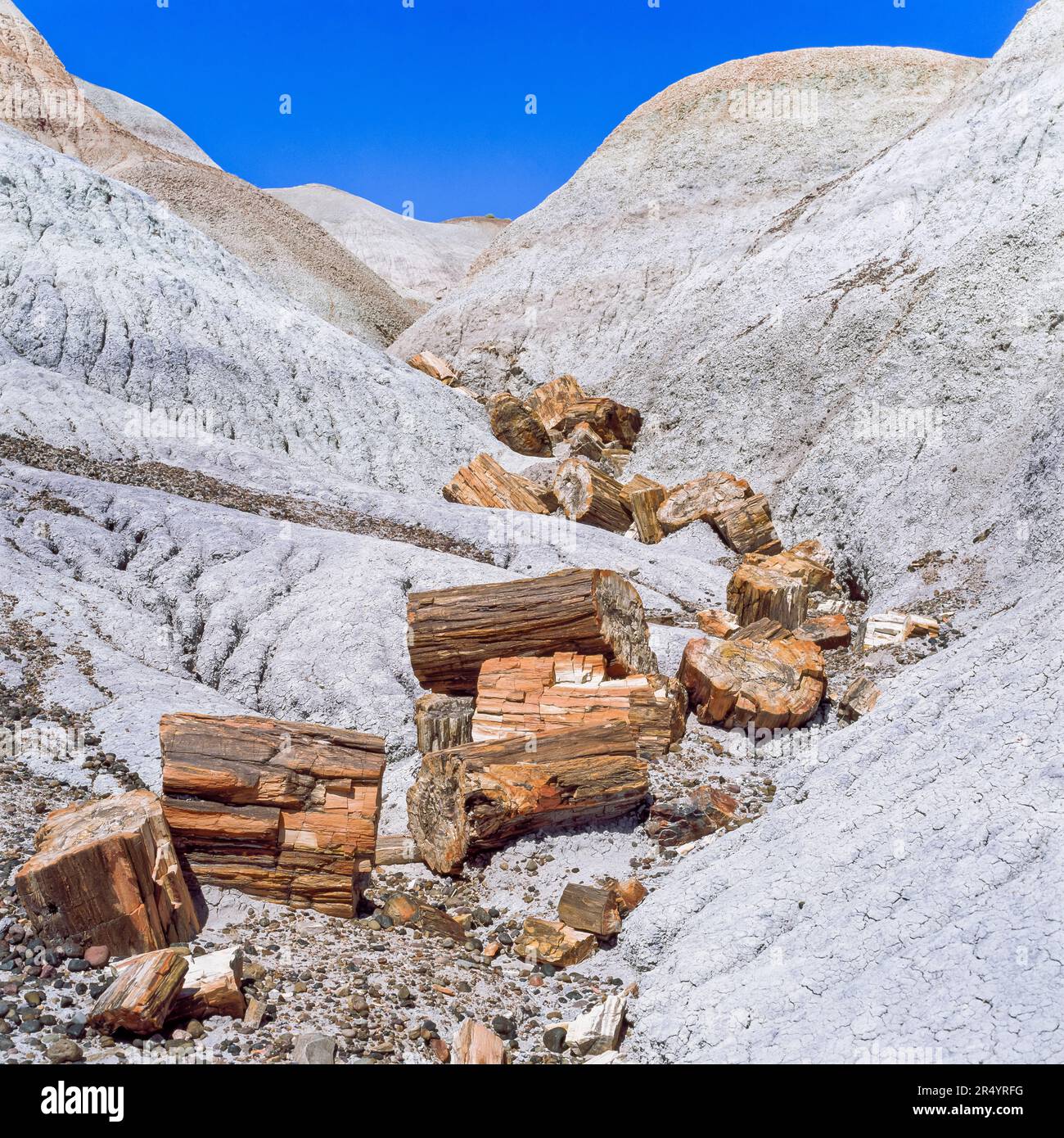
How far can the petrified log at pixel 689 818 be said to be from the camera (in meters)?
5.89

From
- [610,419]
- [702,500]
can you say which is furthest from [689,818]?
[610,419]

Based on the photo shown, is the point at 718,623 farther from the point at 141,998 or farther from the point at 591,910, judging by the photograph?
the point at 141,998

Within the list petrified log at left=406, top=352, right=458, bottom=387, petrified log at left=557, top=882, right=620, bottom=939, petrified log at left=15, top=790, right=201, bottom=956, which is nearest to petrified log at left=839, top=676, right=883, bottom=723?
petrified log at left=557, top=882, right=620, bottom=939

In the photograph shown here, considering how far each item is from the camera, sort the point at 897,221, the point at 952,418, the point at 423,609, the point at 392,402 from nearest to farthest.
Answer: the point at 423,609 < the point at 952,418 < the point at 897,221 < the point at 392,402

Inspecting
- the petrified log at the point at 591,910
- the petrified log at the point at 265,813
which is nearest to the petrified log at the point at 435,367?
the petrified log at the point at 265,813

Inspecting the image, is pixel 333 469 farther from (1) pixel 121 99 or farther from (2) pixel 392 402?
(1) pixel 121 99

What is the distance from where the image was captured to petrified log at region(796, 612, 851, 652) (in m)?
9.36

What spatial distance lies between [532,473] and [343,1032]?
15.5 metres

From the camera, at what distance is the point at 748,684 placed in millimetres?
7312

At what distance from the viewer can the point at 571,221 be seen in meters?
27.5

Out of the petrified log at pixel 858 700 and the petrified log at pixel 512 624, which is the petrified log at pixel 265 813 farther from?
the petrified log at pixel 858 700

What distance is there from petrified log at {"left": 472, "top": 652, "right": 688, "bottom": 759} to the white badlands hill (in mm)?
49221

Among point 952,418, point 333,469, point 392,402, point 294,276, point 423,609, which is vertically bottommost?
point 423,609

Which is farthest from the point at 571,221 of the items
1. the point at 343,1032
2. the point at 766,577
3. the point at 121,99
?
the point at 121,99
